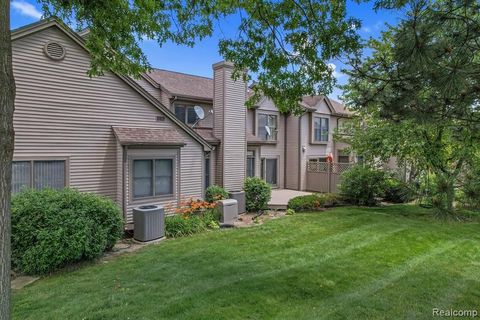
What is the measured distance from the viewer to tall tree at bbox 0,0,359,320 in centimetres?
534

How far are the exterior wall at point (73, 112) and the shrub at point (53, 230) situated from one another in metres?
2.05

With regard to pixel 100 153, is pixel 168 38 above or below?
above

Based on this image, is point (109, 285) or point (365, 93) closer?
point (365, 93)

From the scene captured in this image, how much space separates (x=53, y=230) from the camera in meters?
6.37

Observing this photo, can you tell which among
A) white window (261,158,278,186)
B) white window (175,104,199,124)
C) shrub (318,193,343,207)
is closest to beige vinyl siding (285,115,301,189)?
A: white window (261,158,278,186)

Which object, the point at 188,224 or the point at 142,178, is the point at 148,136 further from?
the point at 188,224

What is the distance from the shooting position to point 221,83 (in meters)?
13.8

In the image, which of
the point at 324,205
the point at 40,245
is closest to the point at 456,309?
the point at 40,245

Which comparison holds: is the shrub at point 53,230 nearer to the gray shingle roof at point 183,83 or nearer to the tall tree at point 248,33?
the tall tree at point 248,33

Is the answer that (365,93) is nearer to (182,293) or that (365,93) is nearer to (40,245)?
(182,293)

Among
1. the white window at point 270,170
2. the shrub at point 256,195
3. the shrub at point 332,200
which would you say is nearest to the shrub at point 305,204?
the shrub at point 332,200

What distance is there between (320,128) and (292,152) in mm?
2972

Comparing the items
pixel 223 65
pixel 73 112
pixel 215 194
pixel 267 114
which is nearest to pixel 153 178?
pixel 215 194

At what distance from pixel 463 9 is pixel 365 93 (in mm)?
1385
